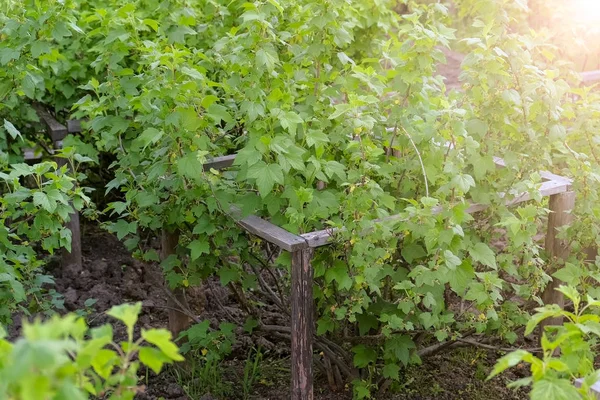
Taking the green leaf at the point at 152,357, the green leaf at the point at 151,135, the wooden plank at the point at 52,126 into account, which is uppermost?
the green leaf at the point at 152,357

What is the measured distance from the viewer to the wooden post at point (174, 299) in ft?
15.7

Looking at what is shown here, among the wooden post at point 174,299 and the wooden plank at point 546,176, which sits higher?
the wooden plank at point 546,176

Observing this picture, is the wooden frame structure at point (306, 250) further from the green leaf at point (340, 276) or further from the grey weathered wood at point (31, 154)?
the grey weathered wood at point (31, 154)

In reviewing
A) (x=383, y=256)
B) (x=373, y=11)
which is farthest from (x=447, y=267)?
(x=373, y=11)

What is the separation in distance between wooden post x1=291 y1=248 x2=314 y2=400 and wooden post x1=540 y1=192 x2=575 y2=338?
4.29 feet

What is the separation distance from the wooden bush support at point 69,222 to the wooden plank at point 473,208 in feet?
8.31

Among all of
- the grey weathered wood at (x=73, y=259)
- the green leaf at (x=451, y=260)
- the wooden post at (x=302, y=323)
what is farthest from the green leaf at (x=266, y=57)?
the grey weathered wood at (x=73, y=259)

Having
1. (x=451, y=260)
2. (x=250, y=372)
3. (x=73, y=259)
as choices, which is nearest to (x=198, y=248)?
(x=250, y=372)

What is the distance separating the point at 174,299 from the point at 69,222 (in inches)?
61.6

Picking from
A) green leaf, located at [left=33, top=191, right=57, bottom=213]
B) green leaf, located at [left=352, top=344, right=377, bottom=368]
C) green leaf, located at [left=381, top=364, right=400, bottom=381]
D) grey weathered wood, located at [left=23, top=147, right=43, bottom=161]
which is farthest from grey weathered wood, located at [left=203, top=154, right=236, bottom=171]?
grey weathered wood, located at [left=23, top=147, right=43, bottom=161]

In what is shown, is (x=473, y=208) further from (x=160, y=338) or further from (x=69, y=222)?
(x=69, y=222)

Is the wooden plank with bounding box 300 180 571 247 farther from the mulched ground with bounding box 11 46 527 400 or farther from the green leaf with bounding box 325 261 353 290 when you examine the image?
the mulched ground with bounding box 11 46 527 400

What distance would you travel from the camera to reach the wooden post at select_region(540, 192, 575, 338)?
4.49 metres

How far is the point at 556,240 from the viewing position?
4535 mm
